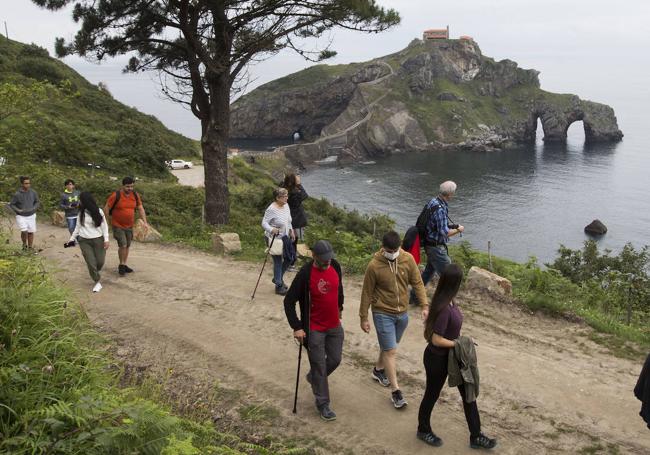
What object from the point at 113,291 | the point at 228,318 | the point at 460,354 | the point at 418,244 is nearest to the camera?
the point at 460,354

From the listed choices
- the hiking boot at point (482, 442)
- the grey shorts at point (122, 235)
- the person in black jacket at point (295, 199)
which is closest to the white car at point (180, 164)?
the grey shorts at point (122, 235)

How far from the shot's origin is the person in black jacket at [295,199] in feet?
33.9

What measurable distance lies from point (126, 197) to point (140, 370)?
4.46 meters

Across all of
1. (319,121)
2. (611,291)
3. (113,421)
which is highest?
(319,121)

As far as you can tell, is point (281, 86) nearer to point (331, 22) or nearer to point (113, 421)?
point (331, 22)

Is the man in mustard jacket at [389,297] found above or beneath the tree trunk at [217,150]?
beneath

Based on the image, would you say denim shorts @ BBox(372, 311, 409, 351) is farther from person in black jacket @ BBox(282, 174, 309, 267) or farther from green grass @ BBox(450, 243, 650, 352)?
person in black jacket @ BBox(282, 174, 309, 267)

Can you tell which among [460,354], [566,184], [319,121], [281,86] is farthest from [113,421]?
[281,86]

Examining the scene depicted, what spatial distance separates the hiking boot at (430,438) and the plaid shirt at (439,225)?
3581mm

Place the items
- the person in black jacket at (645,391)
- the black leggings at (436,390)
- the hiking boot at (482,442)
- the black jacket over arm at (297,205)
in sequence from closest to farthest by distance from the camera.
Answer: the person in black jacket at (645,391)
the black leggings at (436,390)
the hiking boot at (482,442)
the black jacket over arm at (297,205)

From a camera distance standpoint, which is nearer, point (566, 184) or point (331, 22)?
point (331, 22)

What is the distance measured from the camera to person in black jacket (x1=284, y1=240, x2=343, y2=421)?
5621mm

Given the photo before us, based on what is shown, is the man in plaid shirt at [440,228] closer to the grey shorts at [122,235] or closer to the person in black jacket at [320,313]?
the person in black jacket at [320,313]

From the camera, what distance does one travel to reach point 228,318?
28.4 ft
